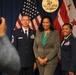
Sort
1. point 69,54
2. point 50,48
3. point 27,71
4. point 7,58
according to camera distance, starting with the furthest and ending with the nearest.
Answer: point 27,71 → point 50,48 → point 69,54 → point 7,58

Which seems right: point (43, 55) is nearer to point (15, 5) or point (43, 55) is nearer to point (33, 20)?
point (33, 20)

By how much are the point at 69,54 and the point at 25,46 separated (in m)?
0.67

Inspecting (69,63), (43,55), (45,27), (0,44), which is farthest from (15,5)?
(0,44)

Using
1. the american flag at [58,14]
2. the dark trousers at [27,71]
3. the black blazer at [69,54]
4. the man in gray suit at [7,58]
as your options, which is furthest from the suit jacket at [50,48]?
the man in gray suit at [7,58]

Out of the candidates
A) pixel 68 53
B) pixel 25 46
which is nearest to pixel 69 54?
pixel 68 53

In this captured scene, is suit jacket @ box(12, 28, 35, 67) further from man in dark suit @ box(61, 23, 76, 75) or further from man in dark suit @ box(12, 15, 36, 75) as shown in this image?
man in dark suit @ box(61, 23, 76, 75)

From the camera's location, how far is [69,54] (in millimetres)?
3064

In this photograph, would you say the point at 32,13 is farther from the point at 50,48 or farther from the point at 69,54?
the point at 69,54

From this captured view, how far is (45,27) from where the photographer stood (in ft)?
10.6

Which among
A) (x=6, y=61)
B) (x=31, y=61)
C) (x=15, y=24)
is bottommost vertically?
(x=31, y=61)

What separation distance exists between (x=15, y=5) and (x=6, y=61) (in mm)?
3291

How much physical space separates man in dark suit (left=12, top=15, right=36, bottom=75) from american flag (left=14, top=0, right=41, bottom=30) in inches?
19.3

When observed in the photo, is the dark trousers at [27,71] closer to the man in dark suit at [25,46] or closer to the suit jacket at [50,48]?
the man in dark suit at [25,46]

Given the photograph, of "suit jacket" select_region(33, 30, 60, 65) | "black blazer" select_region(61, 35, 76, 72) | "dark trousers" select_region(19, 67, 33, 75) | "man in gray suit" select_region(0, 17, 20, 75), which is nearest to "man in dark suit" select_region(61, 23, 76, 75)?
"black blazer" select_region(61, 35, 76, 72)
